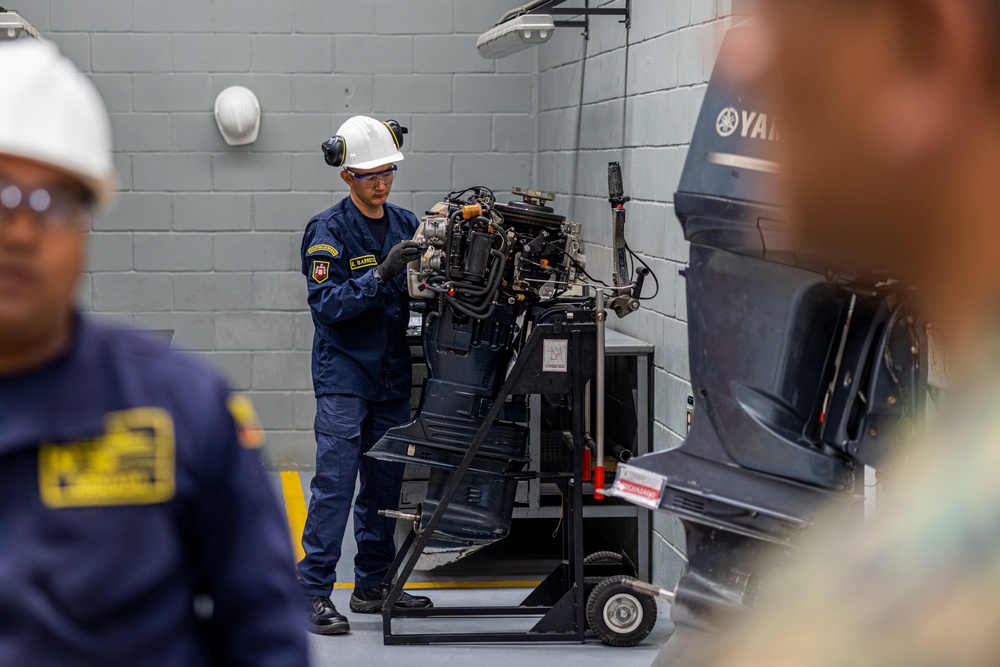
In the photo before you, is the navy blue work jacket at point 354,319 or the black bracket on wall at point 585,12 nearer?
the navy blue work jacket at point 354,319

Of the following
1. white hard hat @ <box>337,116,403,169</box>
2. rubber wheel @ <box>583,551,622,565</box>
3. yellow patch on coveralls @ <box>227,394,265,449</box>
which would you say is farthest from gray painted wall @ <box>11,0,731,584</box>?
yellow patch on coveralls @ <box>227,394,265,449</box>

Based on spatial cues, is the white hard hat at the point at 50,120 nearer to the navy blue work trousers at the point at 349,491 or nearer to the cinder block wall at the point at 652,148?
the cinder block wall at the point at 652,148

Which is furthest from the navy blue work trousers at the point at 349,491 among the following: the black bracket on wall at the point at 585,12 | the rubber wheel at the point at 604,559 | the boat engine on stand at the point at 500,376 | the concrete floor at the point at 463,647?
the black bracket on wall at the point at 585,12

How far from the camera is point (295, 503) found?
684cm

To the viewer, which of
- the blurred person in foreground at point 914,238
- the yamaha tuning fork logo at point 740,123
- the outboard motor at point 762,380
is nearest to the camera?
the blurred person in foreground at point 914,238

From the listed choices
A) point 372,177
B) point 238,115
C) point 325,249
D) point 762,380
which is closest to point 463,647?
point 325,249

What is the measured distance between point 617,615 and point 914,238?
3.86 meters

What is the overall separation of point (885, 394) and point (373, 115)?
5.51 m

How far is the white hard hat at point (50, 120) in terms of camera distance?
3.35ft

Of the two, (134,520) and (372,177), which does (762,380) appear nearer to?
(134,520)

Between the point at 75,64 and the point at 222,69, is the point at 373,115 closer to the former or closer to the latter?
the point at 222,69

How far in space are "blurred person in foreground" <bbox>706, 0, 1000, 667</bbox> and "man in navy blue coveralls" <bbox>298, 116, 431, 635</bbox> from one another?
381 cm

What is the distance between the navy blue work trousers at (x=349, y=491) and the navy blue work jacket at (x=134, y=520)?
11.6ft

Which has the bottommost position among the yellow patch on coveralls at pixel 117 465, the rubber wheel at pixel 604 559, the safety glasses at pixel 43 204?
the rubber wheel at pixel 604 559
